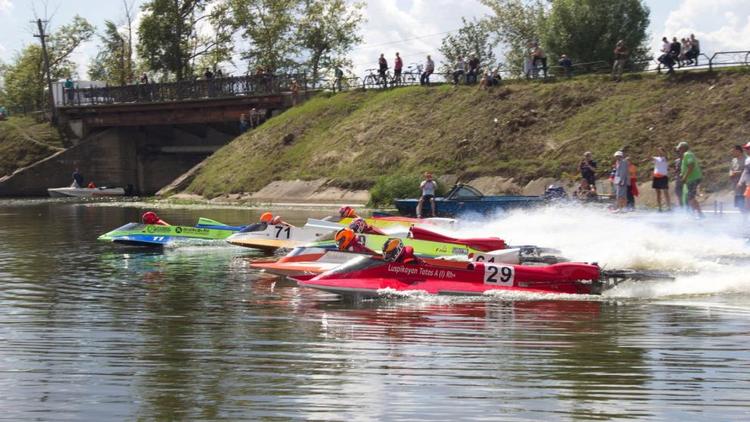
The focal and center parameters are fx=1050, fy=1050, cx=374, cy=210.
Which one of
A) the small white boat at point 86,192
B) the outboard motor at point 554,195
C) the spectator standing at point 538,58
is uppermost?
the spectator standing at point 538,58

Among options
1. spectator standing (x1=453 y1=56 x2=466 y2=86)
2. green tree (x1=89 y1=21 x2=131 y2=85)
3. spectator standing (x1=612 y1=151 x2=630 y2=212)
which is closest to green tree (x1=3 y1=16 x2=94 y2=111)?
green tree (x1=89 y1=21 x2=131 y2=85)

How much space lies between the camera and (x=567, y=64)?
4697cm

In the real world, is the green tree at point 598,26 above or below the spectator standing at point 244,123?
above

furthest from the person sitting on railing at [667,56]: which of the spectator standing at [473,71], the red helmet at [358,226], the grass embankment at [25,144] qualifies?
the grass embankment at [25,144]

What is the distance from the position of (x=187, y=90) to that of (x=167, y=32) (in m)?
13.7

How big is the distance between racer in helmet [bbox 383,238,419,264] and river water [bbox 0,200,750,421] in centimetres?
81

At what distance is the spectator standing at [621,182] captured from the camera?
28484 millimetres

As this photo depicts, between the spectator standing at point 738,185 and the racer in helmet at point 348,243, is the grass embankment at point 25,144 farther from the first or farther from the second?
the racer in helmet at point 348,243

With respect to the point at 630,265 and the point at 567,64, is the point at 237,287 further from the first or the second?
the point at 567,64

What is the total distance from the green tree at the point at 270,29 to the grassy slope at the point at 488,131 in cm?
1938

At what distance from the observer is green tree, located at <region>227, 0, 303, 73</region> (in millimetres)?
76125

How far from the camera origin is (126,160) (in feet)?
230

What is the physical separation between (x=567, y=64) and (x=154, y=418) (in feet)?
130

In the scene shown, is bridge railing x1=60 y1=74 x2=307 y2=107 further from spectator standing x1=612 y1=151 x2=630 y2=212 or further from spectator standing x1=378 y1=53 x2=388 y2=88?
spectator standing x1=612 y1=151 x2=630 y2=212
